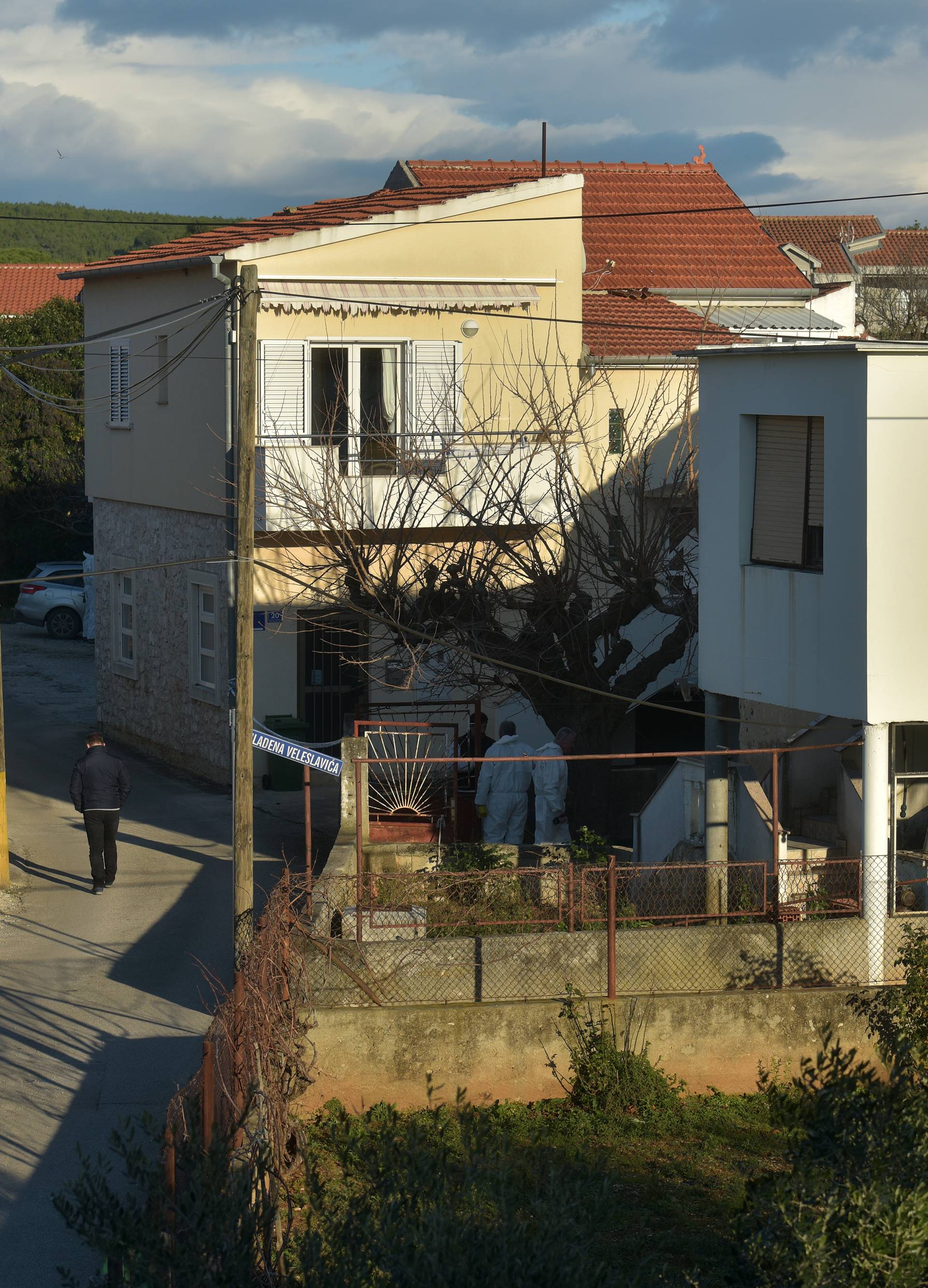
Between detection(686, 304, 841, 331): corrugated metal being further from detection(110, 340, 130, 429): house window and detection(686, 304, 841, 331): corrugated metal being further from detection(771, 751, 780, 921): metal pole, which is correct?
detection(771, 751, 780, 921): metal pole

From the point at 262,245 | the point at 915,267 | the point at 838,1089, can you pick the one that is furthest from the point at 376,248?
the point at 915,267

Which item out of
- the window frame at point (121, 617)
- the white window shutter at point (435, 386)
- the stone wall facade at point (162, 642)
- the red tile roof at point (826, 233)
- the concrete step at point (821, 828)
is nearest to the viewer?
the concrete step at point (821, 828)

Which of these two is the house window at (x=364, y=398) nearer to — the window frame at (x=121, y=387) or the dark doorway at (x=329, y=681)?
the dark doorway at (x=329, y=681)

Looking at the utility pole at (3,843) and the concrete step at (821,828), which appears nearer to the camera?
the concrete step at (821,828)

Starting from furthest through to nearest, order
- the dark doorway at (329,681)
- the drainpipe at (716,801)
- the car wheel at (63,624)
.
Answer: the car wheel at (63,624) < the dark doorway at (329,681) < the drainpipe at (716,801)

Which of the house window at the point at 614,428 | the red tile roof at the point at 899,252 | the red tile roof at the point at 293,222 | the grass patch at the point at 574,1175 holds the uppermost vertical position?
the red tile roof at the point at 899,252

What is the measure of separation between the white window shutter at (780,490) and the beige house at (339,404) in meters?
3.93

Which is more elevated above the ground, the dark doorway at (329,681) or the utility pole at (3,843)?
the dark doorway at (329,681)

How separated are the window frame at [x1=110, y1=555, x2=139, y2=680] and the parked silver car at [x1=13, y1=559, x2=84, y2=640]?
42.4 feet

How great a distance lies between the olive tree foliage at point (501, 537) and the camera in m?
17.2

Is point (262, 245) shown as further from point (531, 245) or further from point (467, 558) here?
point (467, 558)

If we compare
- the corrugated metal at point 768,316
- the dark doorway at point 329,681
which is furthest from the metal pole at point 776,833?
the corrugated metal at point 768,316

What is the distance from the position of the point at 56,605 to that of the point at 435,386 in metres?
19.9

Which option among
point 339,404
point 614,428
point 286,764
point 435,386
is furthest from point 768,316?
point 286,764
